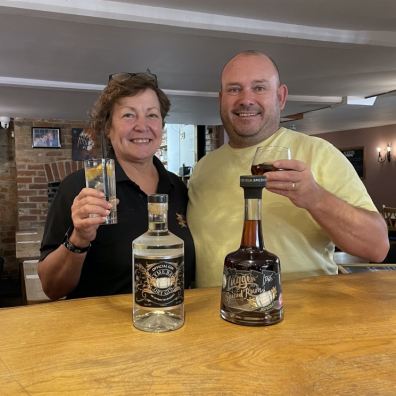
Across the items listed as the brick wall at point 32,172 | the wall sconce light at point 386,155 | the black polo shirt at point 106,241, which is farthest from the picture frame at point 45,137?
the wall sconce light at point 386,155

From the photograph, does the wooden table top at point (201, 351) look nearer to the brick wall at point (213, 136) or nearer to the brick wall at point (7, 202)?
the brick wall at point (7, 202)

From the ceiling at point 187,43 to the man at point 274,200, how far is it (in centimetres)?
106

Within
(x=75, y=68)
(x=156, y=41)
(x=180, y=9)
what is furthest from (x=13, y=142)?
(x=180, y=9)

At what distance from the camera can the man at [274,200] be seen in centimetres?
98

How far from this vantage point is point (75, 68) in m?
3.19

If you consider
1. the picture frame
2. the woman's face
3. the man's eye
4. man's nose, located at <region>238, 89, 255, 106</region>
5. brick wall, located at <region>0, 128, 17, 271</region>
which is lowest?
brick wall, located at <region>0, 128, 17, 271</region>

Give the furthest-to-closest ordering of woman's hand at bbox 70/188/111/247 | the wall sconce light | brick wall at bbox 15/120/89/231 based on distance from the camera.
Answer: the wall sconce light → brick wall at bbox 15/120/89/231 → woman's hand at bbox 70/188/111/247

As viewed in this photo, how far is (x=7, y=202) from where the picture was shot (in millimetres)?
5895

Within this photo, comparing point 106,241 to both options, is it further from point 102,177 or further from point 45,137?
point 45,137

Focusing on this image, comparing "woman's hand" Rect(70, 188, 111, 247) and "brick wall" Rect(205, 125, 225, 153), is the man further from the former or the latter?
"brick wall" Rect(205, 125, 225, 153)

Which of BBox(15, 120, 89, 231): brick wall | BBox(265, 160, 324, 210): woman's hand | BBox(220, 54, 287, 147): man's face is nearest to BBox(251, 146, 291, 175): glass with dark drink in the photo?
BBox(265, 160, 324, 210): woman's hand

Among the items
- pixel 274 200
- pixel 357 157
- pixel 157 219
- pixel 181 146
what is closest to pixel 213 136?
A: pixel 181 146

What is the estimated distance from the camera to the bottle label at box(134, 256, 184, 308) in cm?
68

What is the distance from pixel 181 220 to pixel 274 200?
0.92ft
